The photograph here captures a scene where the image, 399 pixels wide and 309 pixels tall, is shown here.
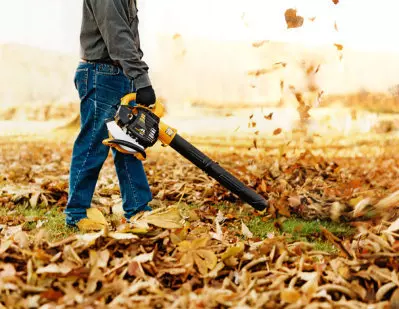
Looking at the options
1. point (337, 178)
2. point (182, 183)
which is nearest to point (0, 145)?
point (182, 183)

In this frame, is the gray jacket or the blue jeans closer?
the gray jacket

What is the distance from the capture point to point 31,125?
12.7m

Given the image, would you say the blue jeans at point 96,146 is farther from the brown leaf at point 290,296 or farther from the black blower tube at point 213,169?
the brown leaf at point 290,296

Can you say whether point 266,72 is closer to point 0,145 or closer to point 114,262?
point 114,262

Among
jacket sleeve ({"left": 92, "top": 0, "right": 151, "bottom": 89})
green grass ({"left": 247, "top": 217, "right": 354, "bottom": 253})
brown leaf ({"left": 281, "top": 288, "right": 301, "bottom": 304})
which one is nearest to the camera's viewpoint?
brown leaf ({"left": 281, "top": 288, "right": 301, "bottom": 304})

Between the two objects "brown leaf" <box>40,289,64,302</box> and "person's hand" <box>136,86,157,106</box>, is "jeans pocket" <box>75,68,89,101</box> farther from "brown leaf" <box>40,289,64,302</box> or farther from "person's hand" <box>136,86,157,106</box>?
"brown leaf" <box>40,289,64,302</box>

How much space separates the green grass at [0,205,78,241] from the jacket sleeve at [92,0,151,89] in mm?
1035

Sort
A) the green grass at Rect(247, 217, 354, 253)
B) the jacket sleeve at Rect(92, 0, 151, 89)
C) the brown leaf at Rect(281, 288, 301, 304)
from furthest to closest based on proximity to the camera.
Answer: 1. the green grass at Rect(247, 217, 354, 253)
2. the jacket sleeve at Rect(92, 0, 151, 89)
3. the brown leaf at Rect(281, 288, 301, 304)

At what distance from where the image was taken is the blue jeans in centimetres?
328

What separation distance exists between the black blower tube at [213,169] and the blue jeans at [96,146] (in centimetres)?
38

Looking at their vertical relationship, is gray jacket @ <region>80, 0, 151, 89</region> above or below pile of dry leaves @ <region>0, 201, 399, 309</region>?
above

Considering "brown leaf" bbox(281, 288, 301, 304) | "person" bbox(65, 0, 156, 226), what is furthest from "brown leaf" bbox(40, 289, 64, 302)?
"person" bbox(65, 0, 156, 226)

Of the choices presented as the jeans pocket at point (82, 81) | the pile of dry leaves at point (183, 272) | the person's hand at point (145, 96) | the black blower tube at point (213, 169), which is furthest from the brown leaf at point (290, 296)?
the jeans pocket at point (82, 81)

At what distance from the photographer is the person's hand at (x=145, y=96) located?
→ 314 cm
